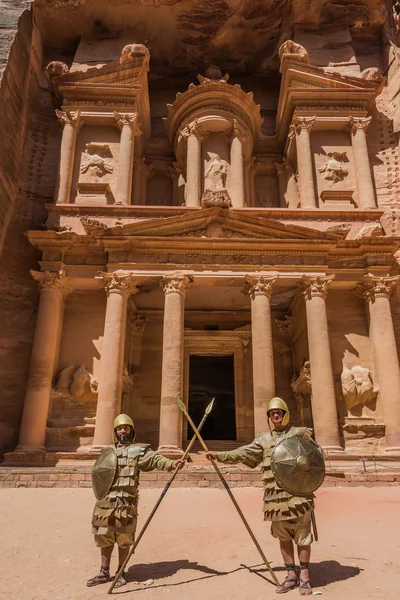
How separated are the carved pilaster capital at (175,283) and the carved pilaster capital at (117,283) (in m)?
1.06

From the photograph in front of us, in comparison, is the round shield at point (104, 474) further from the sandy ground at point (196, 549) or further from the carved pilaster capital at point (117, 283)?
the carved pilaster capital at point (117, 283)

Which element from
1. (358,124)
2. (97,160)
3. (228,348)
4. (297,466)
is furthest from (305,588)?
(358,124)

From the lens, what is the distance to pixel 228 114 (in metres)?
20.2

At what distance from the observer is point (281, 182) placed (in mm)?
21594

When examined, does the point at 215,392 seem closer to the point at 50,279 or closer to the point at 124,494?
the point at 50,279

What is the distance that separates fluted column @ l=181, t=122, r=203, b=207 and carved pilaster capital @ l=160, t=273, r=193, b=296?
12.8 ft

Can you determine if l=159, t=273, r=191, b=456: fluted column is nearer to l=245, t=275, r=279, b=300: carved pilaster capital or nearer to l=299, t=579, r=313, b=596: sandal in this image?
l=245, t=275, r=279, b=300: carved pilaster capital

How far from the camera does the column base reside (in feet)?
44.2

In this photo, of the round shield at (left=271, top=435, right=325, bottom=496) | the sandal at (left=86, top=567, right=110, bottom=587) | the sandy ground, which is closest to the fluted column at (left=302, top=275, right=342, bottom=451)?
the sandy ground

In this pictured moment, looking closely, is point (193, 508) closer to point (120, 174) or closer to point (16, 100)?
point (120, 174)

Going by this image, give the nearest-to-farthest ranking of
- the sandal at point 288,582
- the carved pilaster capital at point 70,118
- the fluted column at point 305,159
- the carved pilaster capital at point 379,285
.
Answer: the sandal at point 288,582
the carved pilaster capital at point 379,285
the fluted column at point 305,159
the carved pilaster capital at point 70,118

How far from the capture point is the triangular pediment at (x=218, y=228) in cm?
1622

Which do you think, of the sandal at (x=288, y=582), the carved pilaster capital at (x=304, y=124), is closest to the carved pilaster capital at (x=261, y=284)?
the carved pilaster capital at (x=304, y=124)

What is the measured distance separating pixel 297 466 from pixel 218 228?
12165mm
